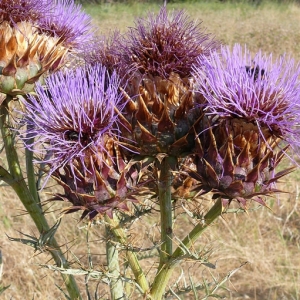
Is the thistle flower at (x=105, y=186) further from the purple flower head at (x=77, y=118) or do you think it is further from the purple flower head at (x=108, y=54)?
the purple flower head at (x=108, y=54)

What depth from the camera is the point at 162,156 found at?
117cm

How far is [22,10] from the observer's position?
142cm

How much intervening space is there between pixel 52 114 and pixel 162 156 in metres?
0.31

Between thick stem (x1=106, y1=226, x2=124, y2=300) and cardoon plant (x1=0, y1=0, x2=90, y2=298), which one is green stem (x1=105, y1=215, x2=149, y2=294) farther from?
cardoon plant (x1=0, y1=0, x2=90, y2=298)

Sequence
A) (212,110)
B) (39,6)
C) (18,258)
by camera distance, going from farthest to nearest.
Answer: (18,258) → (39,6) → (212,110)

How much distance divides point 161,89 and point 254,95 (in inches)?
10.5

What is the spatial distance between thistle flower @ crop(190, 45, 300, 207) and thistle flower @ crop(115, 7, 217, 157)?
0.06 metres

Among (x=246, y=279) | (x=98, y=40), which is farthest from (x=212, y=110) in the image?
(x=246, y=279)

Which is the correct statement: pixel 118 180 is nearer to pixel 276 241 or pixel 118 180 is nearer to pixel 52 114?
pixel 52 114

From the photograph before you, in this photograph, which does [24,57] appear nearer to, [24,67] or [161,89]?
[24,67]

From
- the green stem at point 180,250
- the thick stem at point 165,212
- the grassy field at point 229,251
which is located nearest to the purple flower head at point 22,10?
the thick stem at point 165,212

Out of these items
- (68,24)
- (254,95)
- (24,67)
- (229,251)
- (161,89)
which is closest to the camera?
(254,95)

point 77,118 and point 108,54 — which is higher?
point 108,54

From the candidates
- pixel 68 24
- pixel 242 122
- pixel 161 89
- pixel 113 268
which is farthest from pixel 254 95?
pixel 68 24
